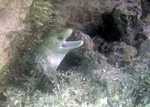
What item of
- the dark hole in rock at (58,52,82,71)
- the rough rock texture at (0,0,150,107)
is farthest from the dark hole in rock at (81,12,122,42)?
the dark hole in rock at (58,52,82,71)

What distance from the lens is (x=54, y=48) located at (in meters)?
3.57

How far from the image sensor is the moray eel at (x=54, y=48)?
3.45m

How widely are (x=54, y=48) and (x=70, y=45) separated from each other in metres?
0.27

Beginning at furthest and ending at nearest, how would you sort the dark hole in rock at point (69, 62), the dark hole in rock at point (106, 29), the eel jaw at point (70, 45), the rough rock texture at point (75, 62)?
the dark hole in rock at point (106, 29) < the dark hole in rock at point (69, 62) < the eel jaw at point (70, 45) < the rough rock texture at point (75, 62)

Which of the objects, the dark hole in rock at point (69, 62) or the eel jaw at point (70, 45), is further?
the dark hole in rock at point (69, 62)

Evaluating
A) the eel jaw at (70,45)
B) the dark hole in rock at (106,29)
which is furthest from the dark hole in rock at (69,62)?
the dark hole in rock at (106,29)

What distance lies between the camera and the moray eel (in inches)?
136

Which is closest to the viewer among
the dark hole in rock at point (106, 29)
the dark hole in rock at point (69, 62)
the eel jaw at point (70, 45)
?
the eel jaw at point (70, 45)

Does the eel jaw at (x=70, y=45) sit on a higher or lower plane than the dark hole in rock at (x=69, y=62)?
higher

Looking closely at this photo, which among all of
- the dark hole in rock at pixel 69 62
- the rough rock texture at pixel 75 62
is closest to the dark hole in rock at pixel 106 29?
the rough rock texture at pixel 75 62

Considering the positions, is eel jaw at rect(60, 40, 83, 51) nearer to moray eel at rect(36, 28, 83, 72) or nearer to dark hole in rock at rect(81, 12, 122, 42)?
Result: moray eel at rect(36, 28, 83, 72)

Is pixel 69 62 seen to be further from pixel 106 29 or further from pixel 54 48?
pixel 106 29

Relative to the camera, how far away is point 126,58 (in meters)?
3.40

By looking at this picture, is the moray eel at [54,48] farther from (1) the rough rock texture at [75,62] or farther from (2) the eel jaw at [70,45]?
(1) the rough rock texture at [75,62]
